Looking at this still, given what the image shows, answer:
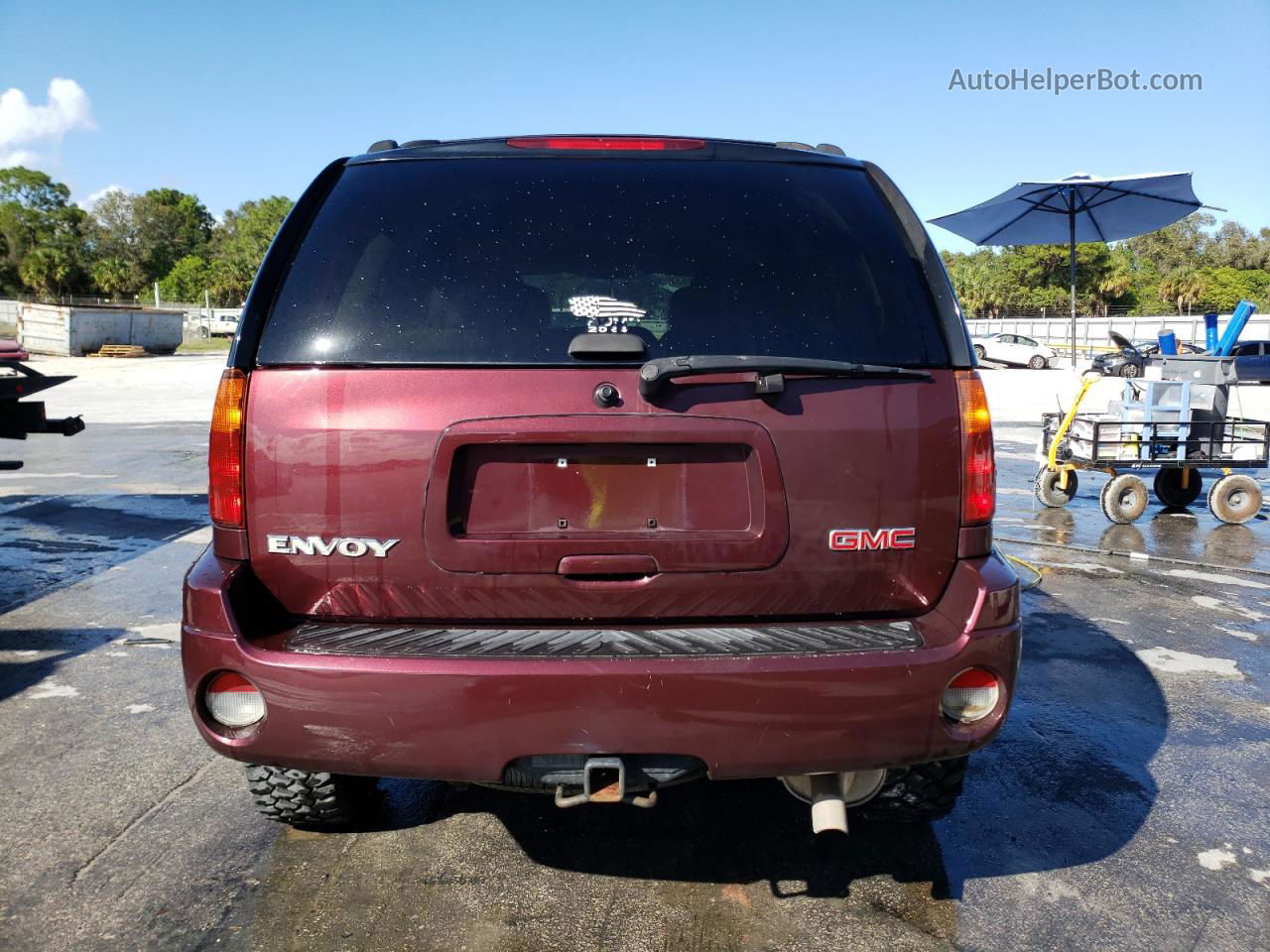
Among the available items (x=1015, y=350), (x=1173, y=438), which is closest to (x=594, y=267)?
(x=1173, y=438)

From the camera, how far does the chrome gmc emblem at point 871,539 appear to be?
230 centimetres

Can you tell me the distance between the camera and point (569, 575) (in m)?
2.28

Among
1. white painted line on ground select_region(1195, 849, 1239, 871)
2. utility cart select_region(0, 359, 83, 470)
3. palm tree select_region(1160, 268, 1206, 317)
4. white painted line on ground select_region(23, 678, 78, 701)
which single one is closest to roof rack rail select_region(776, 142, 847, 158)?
white painted line on ground select_region(1195, 849, 1239, 871)

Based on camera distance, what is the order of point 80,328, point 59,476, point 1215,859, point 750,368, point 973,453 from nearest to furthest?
point 750,368
point 973,453
point 1215,859
point 59,476
point 80,328

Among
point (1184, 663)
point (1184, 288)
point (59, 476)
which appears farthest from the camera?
point (1184, 288)

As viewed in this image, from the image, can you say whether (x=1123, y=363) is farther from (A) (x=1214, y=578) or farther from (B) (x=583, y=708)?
(B) (x=583, y=708)

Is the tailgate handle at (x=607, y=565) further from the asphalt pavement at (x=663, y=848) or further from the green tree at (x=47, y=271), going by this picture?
the green tree at (x=47, y=271)

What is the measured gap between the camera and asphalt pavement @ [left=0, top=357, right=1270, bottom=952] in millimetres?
2514

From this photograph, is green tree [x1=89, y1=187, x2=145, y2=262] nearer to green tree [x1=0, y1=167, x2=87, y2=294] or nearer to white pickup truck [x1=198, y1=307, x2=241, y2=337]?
green tree [x1=0, y1=167, x2=87, y2=294]

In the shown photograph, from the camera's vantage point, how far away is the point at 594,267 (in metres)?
2.48

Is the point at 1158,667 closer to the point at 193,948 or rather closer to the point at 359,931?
the point at 359,931

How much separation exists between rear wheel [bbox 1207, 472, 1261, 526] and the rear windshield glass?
7182 millimetres

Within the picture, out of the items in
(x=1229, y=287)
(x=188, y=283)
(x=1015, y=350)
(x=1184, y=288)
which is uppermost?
(x=188, y=283)

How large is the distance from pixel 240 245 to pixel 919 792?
109 meters
